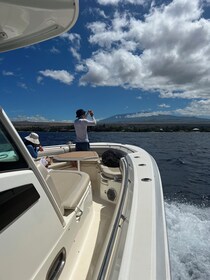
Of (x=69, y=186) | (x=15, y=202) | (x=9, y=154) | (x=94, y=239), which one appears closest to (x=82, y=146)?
(x=69, y=186)

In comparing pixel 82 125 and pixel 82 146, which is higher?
pixel 82 125

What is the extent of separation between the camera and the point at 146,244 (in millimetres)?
1353

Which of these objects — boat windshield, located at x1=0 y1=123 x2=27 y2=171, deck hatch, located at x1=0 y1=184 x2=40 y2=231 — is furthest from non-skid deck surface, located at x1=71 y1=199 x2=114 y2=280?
boat windshield, located at x1=0 y1=123 x2=27 y2=171

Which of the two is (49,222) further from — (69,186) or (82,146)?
(82,146)

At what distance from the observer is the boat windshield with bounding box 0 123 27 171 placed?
1140 mm

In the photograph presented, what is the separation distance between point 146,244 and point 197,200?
580 cm

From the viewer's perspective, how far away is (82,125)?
4.51 metres

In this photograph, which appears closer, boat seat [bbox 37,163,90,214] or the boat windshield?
the boat windshield

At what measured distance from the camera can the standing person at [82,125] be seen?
449 cm

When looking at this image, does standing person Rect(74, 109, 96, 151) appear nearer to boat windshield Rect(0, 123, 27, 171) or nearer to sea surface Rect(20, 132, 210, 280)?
sea surface Rect(20, 132, 210, 280)

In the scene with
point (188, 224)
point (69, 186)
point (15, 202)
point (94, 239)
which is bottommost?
point (188, 224)

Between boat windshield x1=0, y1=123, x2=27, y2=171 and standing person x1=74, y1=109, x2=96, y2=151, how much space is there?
3.30 m

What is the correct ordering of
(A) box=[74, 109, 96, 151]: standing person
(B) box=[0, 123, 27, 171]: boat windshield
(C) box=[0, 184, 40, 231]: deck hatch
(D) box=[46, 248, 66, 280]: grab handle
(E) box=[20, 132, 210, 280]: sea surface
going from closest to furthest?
(C) box=[0, 184, 40, 231]: deck hatch < (B) box=[0, 123, 27, 171]: boat windshield < (D) box=[46, 248, 66, 280]: grab handle < (E) box=[20, 132, 210, 280]: sea surface < (A) box=[74, 109, 96, 151]: standing person

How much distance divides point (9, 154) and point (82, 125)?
3348 millimetres
